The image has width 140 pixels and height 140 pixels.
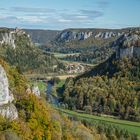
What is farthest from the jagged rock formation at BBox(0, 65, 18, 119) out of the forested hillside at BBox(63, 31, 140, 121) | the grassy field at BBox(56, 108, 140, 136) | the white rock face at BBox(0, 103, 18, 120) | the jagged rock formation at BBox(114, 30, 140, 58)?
the jagged rock formation at BBox(114, 30, 140, 58)

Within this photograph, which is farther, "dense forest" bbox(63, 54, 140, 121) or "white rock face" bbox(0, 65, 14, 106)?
"dense forest" bbox(63, 54, 140, 121)

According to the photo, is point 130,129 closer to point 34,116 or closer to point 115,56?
point 34,116

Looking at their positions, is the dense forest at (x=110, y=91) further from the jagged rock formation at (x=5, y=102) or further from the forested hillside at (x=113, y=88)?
the jagged rock formation at (x=5, y=102)

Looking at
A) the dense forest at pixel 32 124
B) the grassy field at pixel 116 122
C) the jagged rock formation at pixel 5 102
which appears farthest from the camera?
the grassy field at pixel 116 122

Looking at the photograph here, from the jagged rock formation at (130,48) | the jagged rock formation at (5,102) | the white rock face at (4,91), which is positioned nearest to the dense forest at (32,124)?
the jagged rock formation at (5,102)

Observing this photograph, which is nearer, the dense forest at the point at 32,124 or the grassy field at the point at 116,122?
the dense forest at the point at 32,124

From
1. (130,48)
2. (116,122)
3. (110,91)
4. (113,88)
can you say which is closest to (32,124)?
(116,122)

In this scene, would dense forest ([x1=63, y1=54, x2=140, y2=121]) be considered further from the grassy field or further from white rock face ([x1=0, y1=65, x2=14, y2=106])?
white rock face ([x1=0, y1=65, x2=14, y2=106])

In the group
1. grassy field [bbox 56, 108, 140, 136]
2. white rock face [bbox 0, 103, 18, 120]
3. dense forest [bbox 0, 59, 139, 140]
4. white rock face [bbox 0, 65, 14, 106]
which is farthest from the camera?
grassy field [bbox 56, 108, 140, 136]

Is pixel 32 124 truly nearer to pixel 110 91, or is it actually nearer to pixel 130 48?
pixel 110 91

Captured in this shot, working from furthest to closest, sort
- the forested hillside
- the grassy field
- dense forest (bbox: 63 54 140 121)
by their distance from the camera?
the forested hillside < dense forest (bbox: 63 54 140 121) < the grassy field
